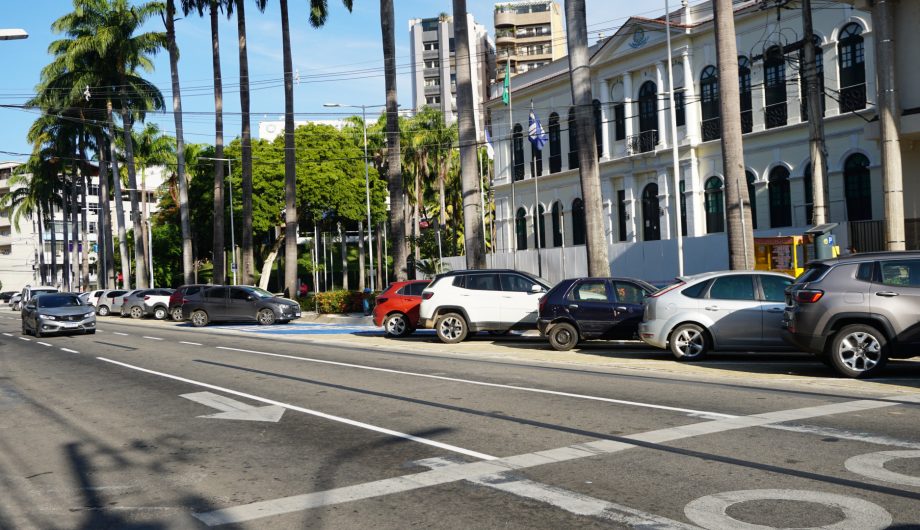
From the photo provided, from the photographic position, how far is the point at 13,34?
18.0 m

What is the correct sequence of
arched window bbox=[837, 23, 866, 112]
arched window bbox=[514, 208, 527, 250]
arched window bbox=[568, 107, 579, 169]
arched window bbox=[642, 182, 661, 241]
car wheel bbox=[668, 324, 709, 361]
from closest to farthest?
1. car wheel bbox=[668, 324, 709, 361]
2. arched window bbox=[837, 23, 866, 112]
3. arched window bbox=[642, 182, 661, 241]
4. arched window bbox=[568, 107, 579, 169]
5. arched window bbox=[514, 208, 527, 250]

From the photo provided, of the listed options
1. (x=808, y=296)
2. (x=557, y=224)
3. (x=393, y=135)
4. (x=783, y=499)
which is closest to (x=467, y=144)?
(x=393, y=135)

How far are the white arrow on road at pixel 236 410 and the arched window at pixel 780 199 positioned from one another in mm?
26597

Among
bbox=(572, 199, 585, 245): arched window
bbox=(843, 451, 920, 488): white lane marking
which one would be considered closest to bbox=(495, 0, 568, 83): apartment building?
bbox=(572, 199, 585, 245): arched window

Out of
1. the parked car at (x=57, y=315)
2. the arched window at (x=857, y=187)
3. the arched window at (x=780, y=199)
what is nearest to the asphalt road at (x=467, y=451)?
the parked car at (x=57, y=315)

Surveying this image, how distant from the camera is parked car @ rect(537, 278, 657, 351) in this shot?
735 inches

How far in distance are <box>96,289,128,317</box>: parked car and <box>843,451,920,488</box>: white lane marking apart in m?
46.6

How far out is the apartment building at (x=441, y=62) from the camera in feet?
326

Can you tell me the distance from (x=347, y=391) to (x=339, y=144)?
53803mm

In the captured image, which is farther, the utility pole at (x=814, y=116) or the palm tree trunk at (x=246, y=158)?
the palm tree trunk at (x=246, y=158)

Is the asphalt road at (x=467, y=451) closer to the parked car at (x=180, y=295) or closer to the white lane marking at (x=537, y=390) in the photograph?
the white lane marking at (x=537, y=390)

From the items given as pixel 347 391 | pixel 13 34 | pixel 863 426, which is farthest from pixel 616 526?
pixel 13 34

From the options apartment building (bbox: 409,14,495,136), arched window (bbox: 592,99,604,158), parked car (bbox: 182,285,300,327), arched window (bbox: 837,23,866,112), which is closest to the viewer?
arched window (bbox: 837,23,866,112)

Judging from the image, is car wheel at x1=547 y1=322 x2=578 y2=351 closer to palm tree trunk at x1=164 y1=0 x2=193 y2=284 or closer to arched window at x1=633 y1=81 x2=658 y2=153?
arched window at x1=633 y1=81 x2=658 y2=153
